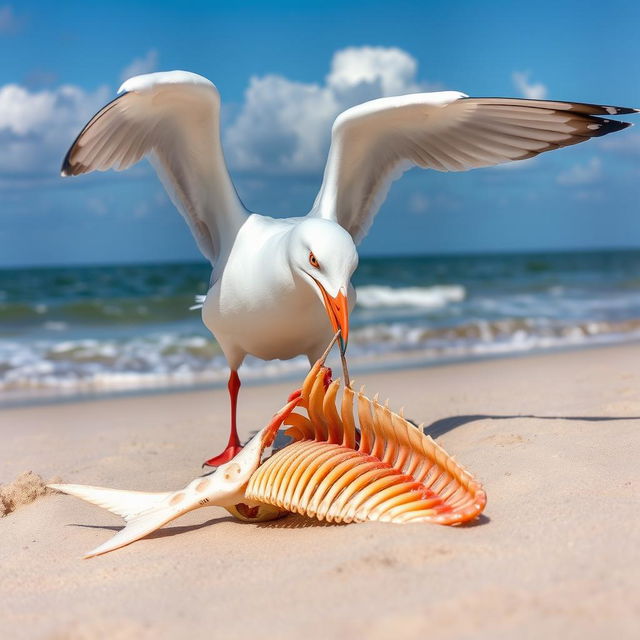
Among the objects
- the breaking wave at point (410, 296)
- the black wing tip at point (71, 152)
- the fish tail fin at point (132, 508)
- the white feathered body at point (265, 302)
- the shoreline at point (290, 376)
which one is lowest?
the shoreline at point (290, 376)

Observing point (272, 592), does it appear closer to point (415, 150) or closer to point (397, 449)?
point (397, 449)

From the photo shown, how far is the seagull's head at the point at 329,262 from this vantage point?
11.4 feet

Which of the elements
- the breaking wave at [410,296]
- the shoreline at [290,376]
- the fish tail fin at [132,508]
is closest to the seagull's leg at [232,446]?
the fish tail fin at [132,508]

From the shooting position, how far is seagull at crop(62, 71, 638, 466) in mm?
4379

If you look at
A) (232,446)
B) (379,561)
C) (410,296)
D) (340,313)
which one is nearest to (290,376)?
(232,446)

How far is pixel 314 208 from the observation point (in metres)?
5.14

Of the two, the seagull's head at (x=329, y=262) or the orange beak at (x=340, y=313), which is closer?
the orange beak at (x=340, y=313)

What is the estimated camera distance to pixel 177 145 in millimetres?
5070

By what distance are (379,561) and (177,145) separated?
130 inches

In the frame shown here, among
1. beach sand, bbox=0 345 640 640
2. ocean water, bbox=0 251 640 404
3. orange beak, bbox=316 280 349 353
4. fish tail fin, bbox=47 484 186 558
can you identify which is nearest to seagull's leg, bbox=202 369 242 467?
beach sand, bbox=0 345 640 640

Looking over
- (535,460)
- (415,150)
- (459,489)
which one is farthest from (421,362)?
(459,489)

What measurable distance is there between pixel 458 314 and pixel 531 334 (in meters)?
A: 3.26

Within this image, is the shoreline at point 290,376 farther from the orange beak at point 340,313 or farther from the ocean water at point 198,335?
the orange beak at point 340,313

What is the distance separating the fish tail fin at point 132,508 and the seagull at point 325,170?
1.16 meters
